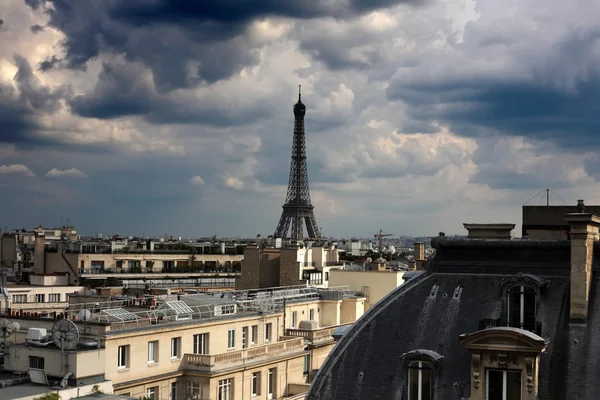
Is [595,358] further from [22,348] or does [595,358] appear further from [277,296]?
[277,296]

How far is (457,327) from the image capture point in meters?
22.2

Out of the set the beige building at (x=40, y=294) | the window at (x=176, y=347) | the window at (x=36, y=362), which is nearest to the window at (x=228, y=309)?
the window at (x=176, y=347)

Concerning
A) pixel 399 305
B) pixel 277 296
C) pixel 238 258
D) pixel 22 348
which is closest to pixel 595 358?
pixel 399 305

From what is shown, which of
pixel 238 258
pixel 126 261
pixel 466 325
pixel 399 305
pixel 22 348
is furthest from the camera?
pixel 238 258

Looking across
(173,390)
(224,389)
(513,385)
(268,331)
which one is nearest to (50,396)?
(173,390)

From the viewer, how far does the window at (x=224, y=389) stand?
143 ft

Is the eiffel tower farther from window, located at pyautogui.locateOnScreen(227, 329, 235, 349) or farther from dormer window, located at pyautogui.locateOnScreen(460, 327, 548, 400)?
dormer window, located at pyautogui.locateOnScreen(460, 327, 548, 400)

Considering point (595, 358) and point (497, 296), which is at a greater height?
point (497, 296)

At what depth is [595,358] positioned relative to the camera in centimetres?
2070

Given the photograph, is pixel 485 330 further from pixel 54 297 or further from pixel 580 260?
pixel 54 297

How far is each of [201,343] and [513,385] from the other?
27.5 m

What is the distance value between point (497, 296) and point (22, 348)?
918 inches

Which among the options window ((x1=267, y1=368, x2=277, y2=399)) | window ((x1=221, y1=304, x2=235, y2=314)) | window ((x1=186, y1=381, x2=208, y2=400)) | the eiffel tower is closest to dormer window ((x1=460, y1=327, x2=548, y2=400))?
window ((x1=186, y1=381, x2=208, y2=400))

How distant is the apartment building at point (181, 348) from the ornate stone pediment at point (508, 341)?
20514 mm
